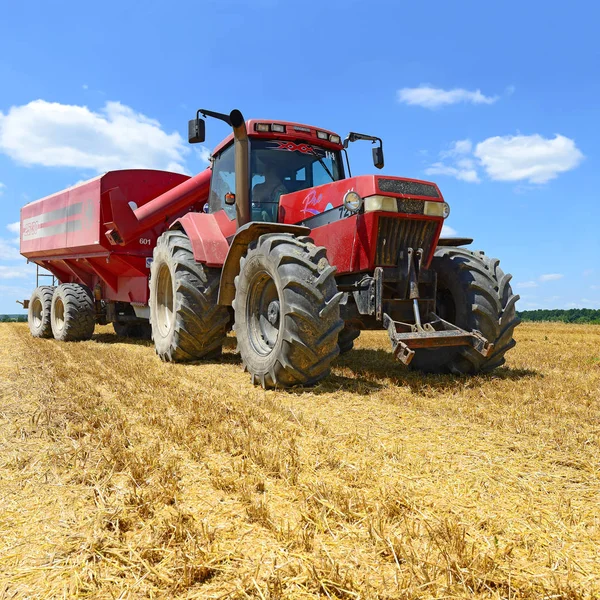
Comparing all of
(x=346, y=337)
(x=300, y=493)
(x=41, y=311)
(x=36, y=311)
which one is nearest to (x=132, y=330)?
(x=41, y=311)

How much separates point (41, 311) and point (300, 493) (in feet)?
35.4

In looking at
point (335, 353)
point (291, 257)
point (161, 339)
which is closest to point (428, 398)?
point (335, 353)

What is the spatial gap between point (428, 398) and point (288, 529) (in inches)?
104

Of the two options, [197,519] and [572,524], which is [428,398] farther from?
[197,519]

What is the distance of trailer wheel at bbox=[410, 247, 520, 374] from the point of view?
528cm

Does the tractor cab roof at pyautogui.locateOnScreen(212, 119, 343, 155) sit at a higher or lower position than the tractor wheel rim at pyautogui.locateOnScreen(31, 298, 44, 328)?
higher

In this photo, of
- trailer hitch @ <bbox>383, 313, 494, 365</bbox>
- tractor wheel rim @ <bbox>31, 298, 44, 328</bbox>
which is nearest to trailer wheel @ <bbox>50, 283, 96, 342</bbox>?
tractor wheel rim @ <bbox>31, 298, 44, 328</bbox>

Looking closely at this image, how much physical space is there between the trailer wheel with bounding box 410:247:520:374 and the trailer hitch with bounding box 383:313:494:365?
22cm

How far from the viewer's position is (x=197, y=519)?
82.7 inches

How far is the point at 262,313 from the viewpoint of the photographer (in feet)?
18.1

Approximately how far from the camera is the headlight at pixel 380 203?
4.91 m

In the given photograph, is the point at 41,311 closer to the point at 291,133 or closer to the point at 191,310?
the point at 191,310

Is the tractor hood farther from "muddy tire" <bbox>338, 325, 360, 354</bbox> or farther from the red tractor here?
"muddy tire" <bbox>338, 325, 360, 354</bbox>

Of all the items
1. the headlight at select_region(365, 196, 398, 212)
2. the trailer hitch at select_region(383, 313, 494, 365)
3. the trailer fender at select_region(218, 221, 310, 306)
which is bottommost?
the trailer hitch at select_region(383, 313, 494, 365)
